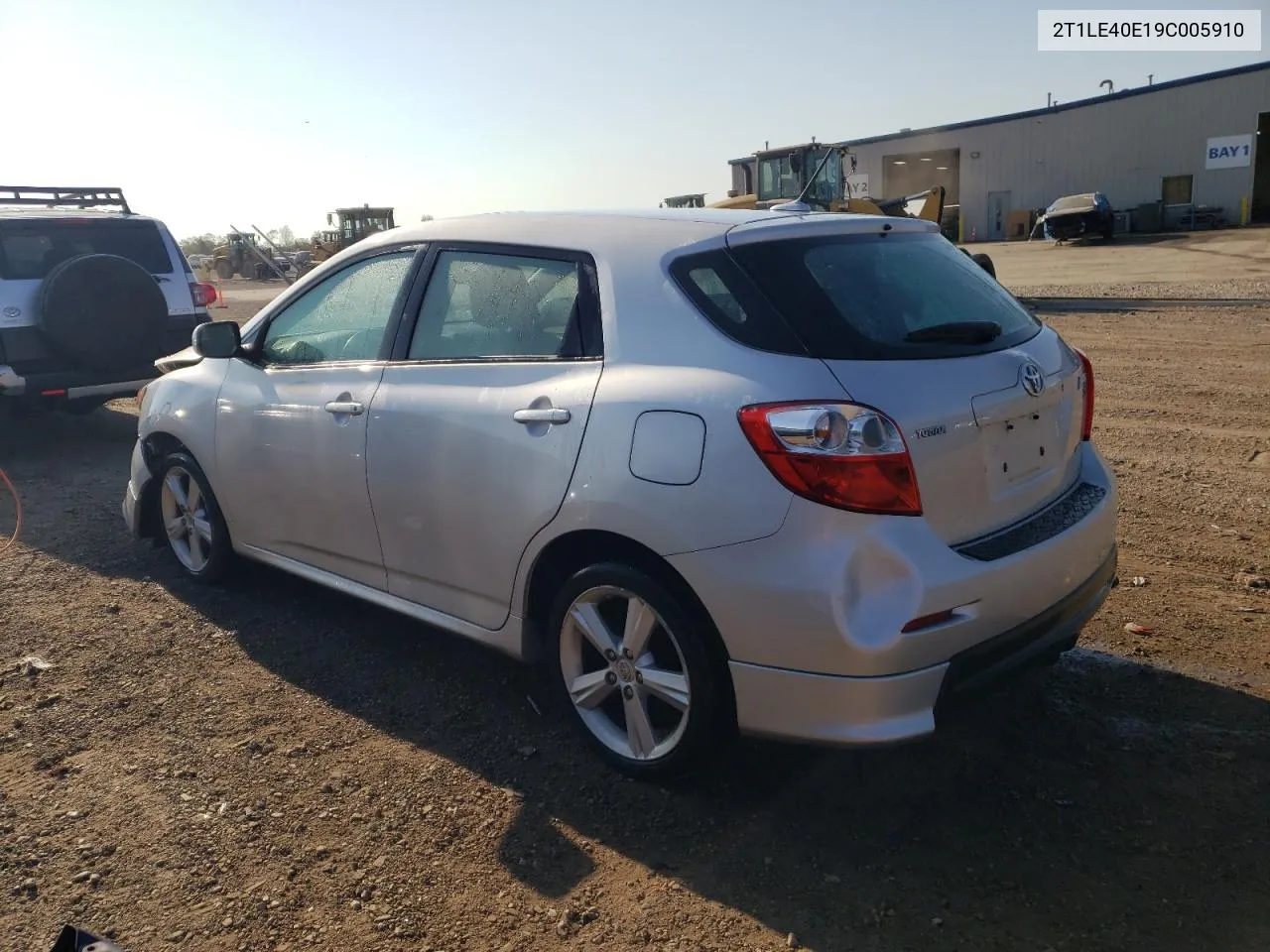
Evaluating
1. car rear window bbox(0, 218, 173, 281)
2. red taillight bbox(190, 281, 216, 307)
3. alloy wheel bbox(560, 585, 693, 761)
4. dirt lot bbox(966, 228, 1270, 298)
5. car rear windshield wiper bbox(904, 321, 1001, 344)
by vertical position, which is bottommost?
dirt lot bbox(966, 228, 1270, 298)

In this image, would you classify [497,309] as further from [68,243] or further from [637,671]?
[68,243]

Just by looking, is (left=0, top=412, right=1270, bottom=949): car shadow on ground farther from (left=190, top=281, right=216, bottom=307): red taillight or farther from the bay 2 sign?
the bay 2 sign

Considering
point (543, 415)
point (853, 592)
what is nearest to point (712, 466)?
point (853, 592)

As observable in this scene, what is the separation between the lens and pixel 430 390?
3.66 m

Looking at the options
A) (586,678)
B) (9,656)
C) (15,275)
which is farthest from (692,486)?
(15,275)

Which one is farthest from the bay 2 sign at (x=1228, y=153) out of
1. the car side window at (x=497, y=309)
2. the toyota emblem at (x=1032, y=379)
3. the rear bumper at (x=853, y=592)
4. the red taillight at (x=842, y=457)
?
the red taillight at (x=842, y=457)

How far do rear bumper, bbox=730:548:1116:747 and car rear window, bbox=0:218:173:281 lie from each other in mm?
7492

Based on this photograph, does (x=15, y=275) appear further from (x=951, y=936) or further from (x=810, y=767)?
(x=951, y=936)

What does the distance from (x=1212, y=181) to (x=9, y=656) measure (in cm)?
4360

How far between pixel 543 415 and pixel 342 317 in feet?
4.70

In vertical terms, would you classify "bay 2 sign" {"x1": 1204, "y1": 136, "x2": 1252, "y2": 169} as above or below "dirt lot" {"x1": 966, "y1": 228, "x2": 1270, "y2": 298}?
above

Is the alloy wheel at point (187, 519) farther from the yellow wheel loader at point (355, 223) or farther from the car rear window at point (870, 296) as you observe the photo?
the yellow wheel loader at point (355, 223)

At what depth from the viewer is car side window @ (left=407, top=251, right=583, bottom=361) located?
3396 millimetres

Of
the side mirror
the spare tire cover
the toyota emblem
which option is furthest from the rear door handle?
the spare tire cover
